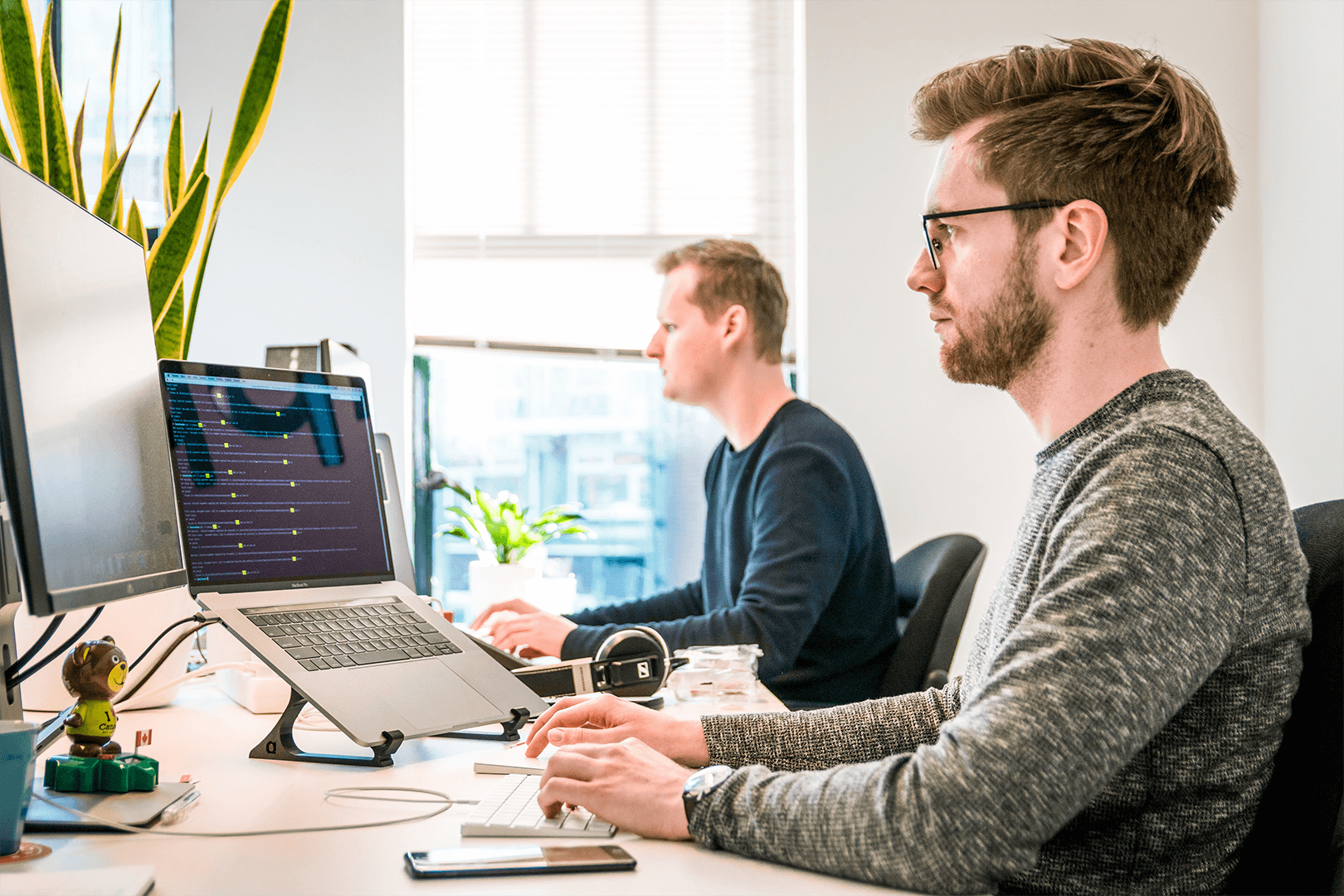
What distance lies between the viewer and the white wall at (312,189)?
10.1 feet

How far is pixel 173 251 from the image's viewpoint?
151 centimetres

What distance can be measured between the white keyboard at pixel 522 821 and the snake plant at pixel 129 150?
843 mm

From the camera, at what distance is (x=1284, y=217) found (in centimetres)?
272

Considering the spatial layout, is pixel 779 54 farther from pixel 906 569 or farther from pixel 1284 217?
pixel 906 569

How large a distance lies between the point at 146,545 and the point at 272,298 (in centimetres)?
220

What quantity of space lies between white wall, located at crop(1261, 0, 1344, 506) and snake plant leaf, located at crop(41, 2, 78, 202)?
2.59 metres

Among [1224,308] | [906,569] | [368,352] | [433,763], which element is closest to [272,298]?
[368,352]

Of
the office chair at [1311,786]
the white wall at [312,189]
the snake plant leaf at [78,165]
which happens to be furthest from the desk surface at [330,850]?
the white wall at [312,189]

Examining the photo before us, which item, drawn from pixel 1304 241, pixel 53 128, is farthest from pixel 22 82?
pixel 1304 241

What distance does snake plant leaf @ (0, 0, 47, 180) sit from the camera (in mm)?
1325

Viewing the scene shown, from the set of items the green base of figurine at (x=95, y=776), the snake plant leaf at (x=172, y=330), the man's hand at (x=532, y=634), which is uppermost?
the snake plant leaf at (x=172, y=330)

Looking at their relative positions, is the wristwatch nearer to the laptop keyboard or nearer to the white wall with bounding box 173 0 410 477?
the laptop keyboard

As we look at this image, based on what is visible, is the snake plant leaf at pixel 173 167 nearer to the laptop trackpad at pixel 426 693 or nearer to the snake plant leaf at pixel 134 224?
the snake plant leaf at pixel 134 224

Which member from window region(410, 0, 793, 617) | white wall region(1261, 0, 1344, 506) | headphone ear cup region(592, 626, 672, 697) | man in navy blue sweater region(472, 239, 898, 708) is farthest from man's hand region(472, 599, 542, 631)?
white wall region(1261, 0, 1344, 506)
